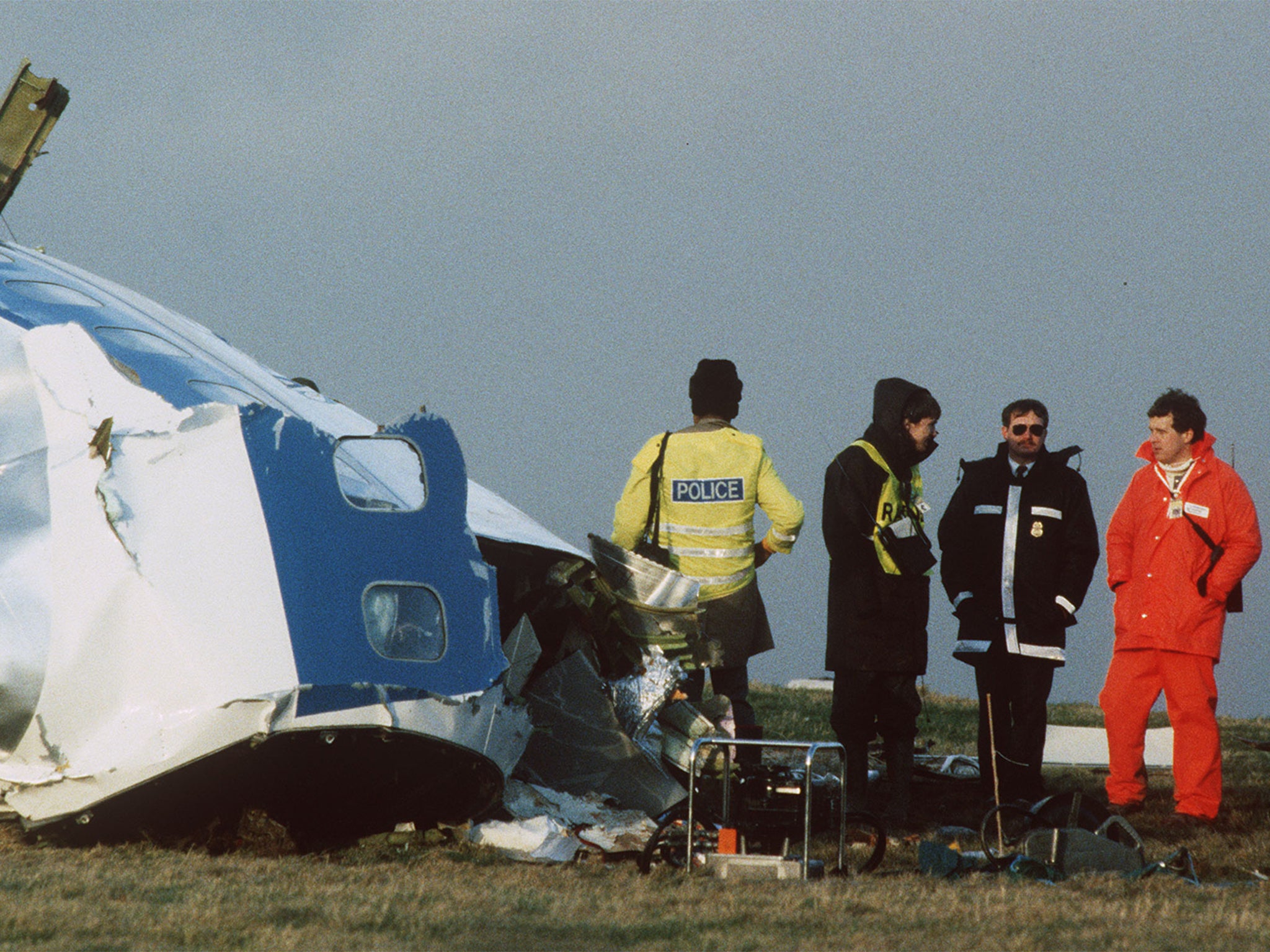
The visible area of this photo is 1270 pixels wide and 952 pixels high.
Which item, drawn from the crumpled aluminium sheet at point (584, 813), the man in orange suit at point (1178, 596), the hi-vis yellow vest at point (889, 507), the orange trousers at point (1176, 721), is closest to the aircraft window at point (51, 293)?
the crumpled aluminium sheet at point (584, 813)

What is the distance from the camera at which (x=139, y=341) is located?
6508mm

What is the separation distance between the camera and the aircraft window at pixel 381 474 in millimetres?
5895

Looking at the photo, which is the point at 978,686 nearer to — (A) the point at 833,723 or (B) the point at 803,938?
(A) the point at 833,723

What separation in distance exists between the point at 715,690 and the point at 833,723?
686 millimetres

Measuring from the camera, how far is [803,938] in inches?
173

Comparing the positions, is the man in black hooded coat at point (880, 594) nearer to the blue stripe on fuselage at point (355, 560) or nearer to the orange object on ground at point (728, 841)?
the orange object on ground at point (728, 841)

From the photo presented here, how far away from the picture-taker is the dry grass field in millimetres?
4312

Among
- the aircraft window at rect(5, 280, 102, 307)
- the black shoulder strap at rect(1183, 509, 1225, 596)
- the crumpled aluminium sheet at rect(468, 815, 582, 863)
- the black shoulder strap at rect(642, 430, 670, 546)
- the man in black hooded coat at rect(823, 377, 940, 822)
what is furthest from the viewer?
the black shoulder strap at rect(642, 430, 670, 546)

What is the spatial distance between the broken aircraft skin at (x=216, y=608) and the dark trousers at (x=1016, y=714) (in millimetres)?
2879

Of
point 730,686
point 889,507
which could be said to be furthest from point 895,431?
point 730,686

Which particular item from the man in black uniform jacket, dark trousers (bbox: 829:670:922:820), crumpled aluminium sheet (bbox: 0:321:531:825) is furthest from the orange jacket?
crumpled aluminium sheet (bbox: 0:321:531:825)

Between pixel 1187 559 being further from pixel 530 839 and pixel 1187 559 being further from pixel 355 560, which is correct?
pixel 355 560

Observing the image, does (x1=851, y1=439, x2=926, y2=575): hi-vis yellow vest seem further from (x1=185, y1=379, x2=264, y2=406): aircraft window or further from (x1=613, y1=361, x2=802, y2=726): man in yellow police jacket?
(x1=185, y1=379, x2=264, y2=406): aircraft window

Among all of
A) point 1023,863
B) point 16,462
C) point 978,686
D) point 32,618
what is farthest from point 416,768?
point 978,686
